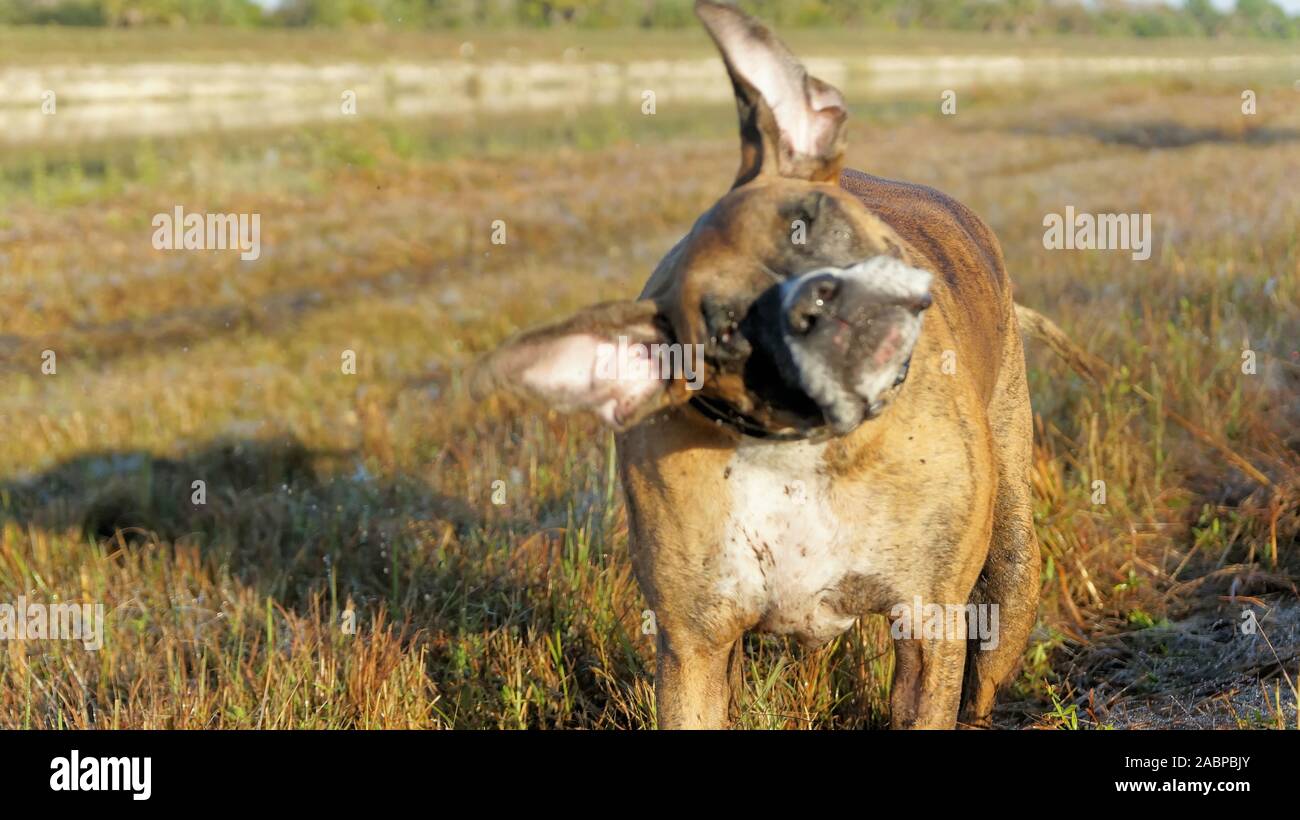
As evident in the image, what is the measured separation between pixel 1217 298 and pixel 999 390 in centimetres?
378

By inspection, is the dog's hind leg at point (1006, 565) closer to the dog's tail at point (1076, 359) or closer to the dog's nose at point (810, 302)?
the dog's tail at point (1076, 359)

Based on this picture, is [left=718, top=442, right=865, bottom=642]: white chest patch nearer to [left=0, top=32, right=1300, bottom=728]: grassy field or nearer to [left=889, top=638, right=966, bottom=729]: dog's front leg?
[left=889, top=638, right=966, bottom=729]: dog's front leg

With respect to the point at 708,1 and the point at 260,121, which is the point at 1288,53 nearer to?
the point at 260,121

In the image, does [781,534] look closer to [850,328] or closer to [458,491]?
[850,328]

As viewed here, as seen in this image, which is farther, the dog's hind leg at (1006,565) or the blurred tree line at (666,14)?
the blurred tree line at (666,14)

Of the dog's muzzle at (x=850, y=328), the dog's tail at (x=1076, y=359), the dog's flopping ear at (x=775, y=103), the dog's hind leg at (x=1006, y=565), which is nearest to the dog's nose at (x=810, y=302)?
the dog's muzzle at (x=850, y=328)

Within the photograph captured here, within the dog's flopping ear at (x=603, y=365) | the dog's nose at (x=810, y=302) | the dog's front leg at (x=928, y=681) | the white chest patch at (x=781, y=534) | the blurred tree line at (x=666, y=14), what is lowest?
the dog's front leg at (x=928, y=681)

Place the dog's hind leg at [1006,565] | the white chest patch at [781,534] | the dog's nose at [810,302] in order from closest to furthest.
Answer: the dog's nose at [810,302]
the white chest patch at [781,534]
the dog's hind leg at [1006,565]

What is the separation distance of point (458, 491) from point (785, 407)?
3.64 metres

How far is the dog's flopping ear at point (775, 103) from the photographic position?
10.8 feet

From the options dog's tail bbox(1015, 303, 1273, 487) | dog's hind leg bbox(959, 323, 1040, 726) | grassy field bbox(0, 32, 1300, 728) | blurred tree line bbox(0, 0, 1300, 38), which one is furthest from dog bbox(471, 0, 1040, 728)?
blurred tree line bbox(0, 0, 1300, 38)

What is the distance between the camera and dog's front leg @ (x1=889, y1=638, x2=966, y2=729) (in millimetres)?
3318
